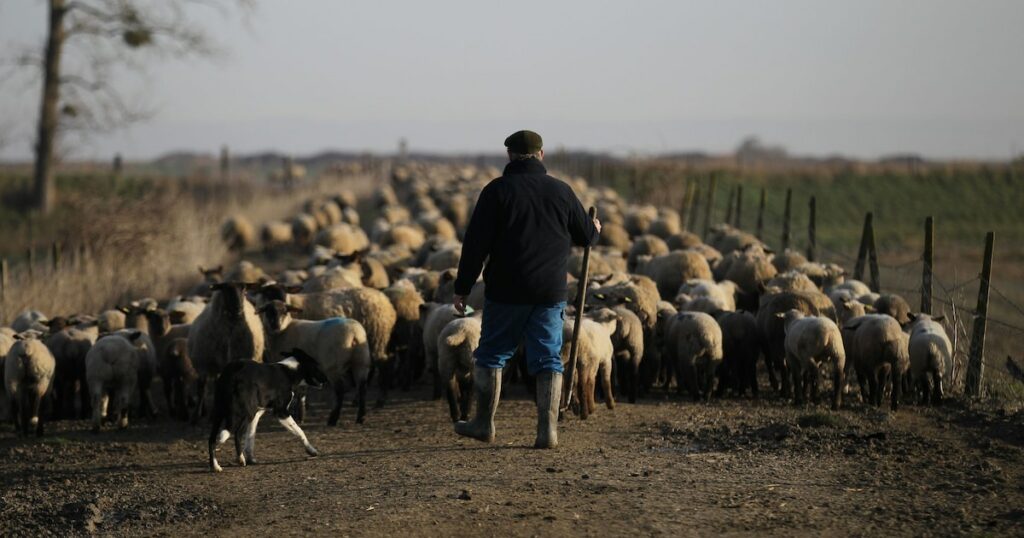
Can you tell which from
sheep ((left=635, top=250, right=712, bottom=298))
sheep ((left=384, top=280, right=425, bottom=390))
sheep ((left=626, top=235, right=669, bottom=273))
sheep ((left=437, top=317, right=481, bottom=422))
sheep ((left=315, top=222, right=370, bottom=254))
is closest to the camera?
sheep ((left=437, top=317, right=481, bottom=422))

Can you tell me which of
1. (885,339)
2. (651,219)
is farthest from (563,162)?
(885,339)

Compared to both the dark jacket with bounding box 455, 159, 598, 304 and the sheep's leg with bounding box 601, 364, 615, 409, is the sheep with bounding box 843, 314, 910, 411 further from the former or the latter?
the dark jacket with bounding box 455, 159, 598, 304

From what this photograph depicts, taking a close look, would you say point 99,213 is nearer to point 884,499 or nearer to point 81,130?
point 81,130

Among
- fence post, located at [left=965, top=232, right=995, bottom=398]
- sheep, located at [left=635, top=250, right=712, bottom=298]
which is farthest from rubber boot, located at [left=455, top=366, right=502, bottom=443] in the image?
sheep, located at [left=635, top=250, right=712, bottom=298]

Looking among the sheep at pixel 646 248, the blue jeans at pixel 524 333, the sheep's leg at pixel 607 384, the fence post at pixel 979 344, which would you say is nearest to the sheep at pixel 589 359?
the sheep's leg at pixel 607 384

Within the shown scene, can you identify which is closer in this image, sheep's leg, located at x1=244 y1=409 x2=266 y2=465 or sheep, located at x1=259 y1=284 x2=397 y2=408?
sheep's leg, located at x1=244 y1=409 x2=266 y2=465

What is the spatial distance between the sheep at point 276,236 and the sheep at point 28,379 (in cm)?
1674

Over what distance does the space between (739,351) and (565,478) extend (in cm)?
529

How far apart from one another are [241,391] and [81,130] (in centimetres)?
2661

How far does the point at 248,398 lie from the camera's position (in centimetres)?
938

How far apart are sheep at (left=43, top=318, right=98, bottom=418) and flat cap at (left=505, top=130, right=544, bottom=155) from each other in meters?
5.86

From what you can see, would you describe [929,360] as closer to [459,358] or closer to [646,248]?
[459,358]

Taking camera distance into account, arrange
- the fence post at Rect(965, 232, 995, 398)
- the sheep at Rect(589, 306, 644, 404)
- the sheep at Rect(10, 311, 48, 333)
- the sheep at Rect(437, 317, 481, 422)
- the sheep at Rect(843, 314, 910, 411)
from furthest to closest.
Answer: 1. the sheep at Rect(10, 311, 48, 333)
2. the sheep at Rect(589, 306, 644, 404)
3. the fence post at Rect(965, 232, 995, 398)
4. the sheep at Rect(843, 314, 910, 411)
5. the sheep at Rect(437, 317, 481, 422)

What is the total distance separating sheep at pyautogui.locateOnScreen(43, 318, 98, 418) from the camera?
12.6 m
